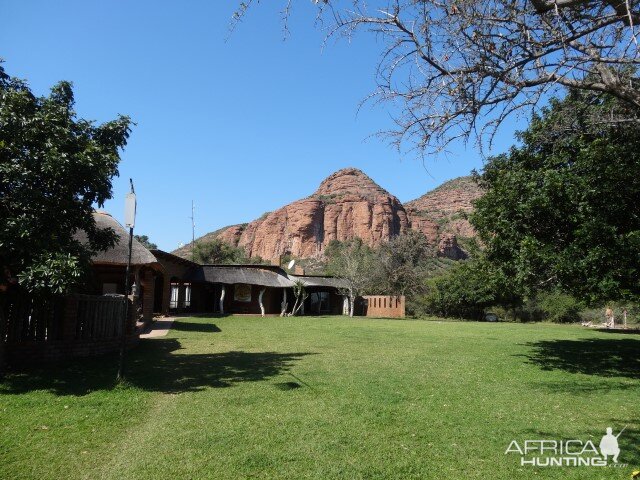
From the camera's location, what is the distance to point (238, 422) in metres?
5.63

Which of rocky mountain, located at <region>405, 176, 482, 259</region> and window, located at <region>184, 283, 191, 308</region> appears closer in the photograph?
window, located at <region>184, 283, 191, 308</region>

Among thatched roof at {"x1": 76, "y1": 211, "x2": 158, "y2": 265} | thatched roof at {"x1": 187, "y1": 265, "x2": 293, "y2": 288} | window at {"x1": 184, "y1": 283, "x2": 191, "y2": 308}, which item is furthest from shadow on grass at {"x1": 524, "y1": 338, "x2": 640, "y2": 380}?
window at {"x1": 184, "y1": 283, "x2": 191, "y2": 308}

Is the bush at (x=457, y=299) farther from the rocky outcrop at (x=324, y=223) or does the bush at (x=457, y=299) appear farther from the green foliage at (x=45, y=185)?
the rocky outcrop at (x=324, y=223)

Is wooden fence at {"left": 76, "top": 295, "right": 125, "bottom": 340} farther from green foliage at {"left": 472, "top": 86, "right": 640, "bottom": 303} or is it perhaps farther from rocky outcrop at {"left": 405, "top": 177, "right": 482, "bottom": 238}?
rocky outcrop at {"left": 405, "top": 177, "right": 482, "bottom": 238}

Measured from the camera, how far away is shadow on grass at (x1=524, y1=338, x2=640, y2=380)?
10898 mm

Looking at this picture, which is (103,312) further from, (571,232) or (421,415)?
A: (571,232)

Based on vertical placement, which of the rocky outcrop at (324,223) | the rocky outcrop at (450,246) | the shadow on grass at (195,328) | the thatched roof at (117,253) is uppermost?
the rocky outcrop at (324,223)

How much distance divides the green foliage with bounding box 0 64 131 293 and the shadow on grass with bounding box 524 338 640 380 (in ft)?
34.9

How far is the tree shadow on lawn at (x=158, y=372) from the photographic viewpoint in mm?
7352

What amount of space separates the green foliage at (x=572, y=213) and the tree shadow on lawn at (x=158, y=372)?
245 inches

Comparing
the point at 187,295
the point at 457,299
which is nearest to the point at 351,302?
the point at 457,299

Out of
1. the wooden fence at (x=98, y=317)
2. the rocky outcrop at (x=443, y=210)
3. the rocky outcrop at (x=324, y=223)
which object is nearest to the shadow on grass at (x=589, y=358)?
the wooden fence at (x=98, y=317)

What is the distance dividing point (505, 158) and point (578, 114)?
205 inches

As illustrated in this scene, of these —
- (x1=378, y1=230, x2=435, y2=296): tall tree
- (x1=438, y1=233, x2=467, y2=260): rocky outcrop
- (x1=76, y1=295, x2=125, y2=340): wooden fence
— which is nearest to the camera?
(x1=76, y1=295, x2=125, y2=340): wooden fence
